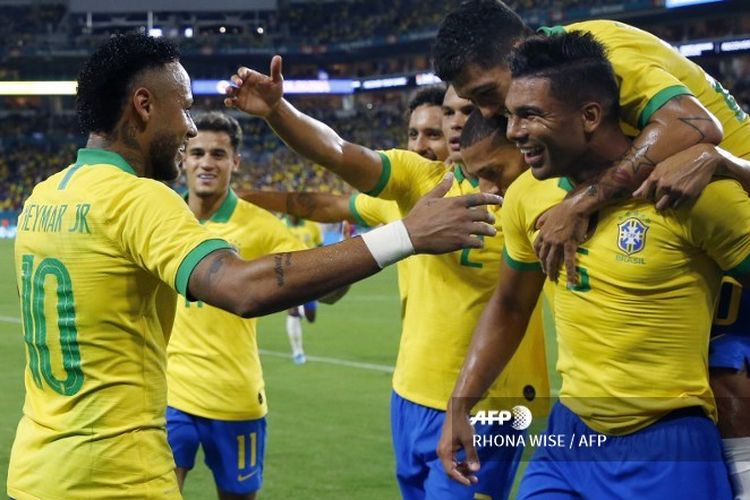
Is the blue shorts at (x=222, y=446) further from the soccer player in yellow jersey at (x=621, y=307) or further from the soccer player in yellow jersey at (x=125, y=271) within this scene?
the soccer player in yellow jersey at (x=621, y=307)

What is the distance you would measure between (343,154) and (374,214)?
790 millimetres

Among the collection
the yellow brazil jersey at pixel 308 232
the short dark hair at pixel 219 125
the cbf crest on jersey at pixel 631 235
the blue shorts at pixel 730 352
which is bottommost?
the yellow brazil jersey at pixel 308 232

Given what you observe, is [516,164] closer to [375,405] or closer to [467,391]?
[467,391]

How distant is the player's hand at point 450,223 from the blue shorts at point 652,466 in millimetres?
939

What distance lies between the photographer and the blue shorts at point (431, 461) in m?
4.55

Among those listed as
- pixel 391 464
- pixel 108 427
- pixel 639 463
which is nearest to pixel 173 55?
pixel 108 427

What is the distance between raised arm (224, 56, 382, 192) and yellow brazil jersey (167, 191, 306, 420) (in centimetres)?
123

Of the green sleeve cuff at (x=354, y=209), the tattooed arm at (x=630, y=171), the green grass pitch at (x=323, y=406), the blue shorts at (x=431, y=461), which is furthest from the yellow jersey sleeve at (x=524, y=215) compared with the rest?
the green grass pitch at (x=323, y=406)

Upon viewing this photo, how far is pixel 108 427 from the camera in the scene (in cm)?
339

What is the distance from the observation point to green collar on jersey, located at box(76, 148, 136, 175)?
3.47 metres

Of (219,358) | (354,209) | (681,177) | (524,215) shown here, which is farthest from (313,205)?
(681,177)

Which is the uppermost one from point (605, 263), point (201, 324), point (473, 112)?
point (473, 112)

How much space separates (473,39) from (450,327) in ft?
3.93

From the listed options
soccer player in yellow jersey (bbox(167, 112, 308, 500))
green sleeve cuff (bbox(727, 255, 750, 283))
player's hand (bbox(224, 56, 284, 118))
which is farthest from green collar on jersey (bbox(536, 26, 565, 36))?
soccer player in yellow jersey (bbox(167, 112, 308, 500))
